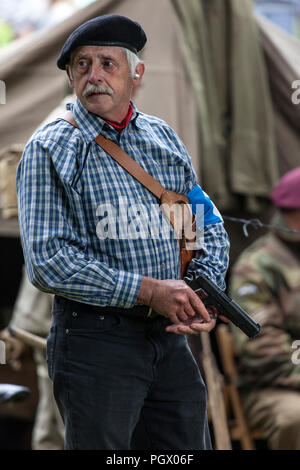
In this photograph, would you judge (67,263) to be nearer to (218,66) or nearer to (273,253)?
(273,253)

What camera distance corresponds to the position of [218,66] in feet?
13.4

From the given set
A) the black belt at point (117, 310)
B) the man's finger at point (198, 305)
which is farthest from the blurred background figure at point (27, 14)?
the man's finger at point (198, 305)

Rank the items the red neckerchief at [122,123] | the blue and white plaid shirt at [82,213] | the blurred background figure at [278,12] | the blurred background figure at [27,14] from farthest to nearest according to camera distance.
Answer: the blurred background figure at [27,14]
the blurred background figure at [278,12]
the red neckerchief at [122,123]
the blue and white plaid shirt at [82,213]

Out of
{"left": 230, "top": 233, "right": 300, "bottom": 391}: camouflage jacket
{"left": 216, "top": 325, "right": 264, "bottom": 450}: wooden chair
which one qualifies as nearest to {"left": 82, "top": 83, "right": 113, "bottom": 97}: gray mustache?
{"left": 230, "top": 233, "right": 300, "bottom": 391}: camouflage jacket

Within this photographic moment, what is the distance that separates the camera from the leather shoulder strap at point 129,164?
1.80 meters

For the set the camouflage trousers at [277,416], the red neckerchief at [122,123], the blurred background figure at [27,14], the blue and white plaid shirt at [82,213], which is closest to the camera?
the blue and white plaid shirt at [82,213]

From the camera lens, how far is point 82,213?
1.75m

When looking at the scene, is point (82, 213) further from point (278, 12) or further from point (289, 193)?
point (278, 12)

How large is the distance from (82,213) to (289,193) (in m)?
2.25

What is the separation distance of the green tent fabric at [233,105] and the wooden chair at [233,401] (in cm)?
69

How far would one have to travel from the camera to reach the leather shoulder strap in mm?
1801

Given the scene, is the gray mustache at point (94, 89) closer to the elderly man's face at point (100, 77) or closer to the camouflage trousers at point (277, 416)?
the elderly man's face at point (100, 77)

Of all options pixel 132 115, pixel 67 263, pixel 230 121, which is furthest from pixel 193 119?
pixel 67 263

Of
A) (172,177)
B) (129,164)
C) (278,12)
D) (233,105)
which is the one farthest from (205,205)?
(278,12)
